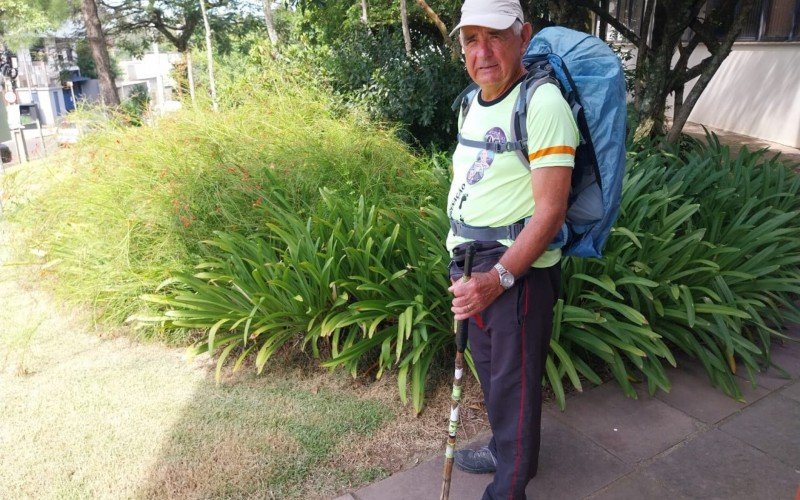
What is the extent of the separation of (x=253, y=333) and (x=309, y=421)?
699 mm

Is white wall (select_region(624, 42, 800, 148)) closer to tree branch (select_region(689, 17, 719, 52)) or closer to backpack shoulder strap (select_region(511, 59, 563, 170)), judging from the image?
tree branch (select_region(689, 17, 719, 52))

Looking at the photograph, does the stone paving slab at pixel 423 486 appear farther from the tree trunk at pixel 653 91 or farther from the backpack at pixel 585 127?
the tree trunk at pixel 653 91

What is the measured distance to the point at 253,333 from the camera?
3666mm

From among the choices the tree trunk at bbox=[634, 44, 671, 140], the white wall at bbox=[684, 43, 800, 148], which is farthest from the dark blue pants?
the white wall at bbox=[684, 43, 800, 148]

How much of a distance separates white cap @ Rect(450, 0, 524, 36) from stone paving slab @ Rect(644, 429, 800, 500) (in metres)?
2.03

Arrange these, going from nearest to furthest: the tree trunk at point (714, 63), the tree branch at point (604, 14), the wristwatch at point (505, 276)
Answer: the wristwatch at point (505, 276) < the tree trunk at point (714, 63) < the tree branch at point (604, 14)

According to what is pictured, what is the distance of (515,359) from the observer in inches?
89.9

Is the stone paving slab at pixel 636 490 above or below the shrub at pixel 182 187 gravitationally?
below

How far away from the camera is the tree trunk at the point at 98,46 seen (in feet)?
53.0

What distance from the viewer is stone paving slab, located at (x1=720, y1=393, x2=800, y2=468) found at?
2953mm

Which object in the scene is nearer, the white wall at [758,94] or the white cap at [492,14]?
the white cap at [492,14]

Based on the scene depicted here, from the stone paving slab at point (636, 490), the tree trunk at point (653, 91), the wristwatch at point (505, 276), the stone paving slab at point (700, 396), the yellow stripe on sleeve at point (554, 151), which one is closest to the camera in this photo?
the yellow stripe on sleeve at point (554, 151)

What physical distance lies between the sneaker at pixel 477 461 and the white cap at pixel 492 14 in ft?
6.01

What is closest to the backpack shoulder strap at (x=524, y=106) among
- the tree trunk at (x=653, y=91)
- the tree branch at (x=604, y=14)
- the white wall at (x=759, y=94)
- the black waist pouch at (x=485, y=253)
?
the black waist pouch at (x=485, y=253)
